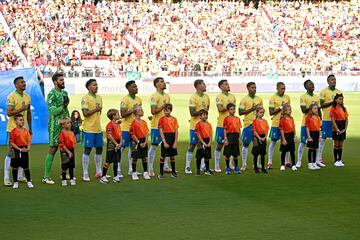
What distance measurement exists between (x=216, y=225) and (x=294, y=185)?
3478 millimetres

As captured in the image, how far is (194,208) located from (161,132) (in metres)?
3.13

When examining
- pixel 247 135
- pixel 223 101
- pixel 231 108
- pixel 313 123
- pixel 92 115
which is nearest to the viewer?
pixel 92 115

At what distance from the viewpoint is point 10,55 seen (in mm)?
40969

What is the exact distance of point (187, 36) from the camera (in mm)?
51906

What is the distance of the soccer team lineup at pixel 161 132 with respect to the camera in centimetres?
1236

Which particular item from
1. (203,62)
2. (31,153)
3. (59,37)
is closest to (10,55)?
(59,37)

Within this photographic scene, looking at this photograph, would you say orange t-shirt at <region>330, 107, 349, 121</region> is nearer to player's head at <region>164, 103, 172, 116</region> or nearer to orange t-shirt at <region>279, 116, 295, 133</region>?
orange t-shirt at <region>279, 116, 295, 133</region>

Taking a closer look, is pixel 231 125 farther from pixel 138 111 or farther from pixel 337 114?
pixel 337 114

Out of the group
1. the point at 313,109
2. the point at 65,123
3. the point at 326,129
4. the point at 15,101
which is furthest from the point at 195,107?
the point at 15,101

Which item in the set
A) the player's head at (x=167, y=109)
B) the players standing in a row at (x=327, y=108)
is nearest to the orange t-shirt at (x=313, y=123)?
the players standing in a row at (x=327, y=108)

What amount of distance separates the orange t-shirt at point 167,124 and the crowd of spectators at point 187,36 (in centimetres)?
2774

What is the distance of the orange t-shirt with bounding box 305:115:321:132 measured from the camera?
14367mm

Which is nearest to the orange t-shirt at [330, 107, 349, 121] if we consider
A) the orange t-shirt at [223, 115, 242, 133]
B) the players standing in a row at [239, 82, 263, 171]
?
the players standing in a row at [239, 82, 263, 171]

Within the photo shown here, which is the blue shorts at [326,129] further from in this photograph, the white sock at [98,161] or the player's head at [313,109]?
the white sock at [98,161]
